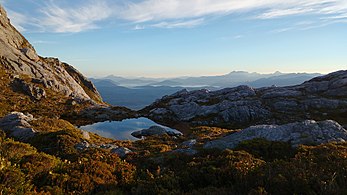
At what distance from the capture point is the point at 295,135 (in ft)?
64.2

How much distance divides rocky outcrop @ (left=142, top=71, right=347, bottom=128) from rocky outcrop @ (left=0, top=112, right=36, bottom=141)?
31.1m

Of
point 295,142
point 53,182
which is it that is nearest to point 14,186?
point 53,182

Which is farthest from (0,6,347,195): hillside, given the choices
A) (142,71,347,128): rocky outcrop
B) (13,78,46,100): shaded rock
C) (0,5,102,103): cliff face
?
(0,5,102,103): cliff face

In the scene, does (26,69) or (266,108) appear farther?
(26,69)

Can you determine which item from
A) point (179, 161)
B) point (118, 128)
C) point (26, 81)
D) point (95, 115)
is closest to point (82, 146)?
point (179, 161)

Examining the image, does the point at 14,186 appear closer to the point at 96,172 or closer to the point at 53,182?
the point at 53,182

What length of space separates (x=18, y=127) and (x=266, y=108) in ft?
156

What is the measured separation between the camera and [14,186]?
336 inches

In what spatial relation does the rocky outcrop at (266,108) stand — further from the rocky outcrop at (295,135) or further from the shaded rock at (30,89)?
the rocky outcrop at (295,135)

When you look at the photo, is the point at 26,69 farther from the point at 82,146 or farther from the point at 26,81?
the point at 82,146

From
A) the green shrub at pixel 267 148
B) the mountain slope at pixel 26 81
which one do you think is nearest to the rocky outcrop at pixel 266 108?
the mountain slope at pixel 26 81

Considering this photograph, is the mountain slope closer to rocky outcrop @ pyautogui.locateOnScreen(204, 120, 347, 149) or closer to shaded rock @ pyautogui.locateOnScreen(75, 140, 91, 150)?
shaded rock @ pyautogui.locateOnScreen(75, 140, 91, 150)

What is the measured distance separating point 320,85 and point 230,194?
71.8 m

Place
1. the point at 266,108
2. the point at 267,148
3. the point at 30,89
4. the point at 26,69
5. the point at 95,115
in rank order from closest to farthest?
the point at 267,148, the point at 266,108, the point at 95,115, the point at 30,89, the point at 26,69
